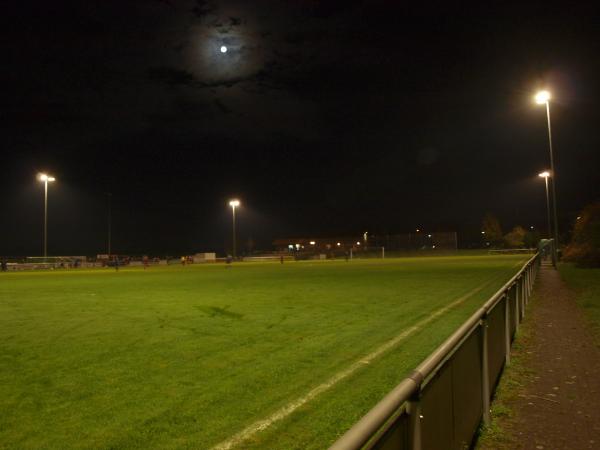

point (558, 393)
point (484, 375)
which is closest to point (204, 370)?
point (484, 375)

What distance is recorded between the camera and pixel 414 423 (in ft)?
8.91

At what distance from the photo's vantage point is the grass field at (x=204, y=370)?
15.8ft

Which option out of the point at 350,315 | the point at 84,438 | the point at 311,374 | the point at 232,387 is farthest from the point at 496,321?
the point at 350,315

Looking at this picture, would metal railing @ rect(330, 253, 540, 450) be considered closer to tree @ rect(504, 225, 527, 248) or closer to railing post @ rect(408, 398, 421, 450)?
railing post @ rect(408, 398, 421, 450)

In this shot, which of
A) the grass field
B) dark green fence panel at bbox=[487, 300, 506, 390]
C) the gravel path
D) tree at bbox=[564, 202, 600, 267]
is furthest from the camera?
tree at bbox=[564, 202, 600, 267]

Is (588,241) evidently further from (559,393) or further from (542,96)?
(559,393)

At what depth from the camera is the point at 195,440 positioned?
456cm

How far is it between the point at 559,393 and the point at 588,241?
97.4 ft

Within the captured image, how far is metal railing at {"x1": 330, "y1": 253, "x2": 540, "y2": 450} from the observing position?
2.28 m

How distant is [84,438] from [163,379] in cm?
207

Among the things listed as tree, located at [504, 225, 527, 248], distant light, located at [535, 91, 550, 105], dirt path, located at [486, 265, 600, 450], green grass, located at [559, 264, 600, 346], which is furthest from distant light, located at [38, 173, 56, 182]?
tree, located at [504, 225, 527, 248]

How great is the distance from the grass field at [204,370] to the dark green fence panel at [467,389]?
1.10 meters

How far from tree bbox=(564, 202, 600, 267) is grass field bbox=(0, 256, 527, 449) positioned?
2091 centimetres

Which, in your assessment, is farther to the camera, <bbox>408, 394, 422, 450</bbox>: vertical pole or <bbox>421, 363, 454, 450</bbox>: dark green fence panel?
<bbox>421, 363, 454, 450</bbox>: dark green fence panel
